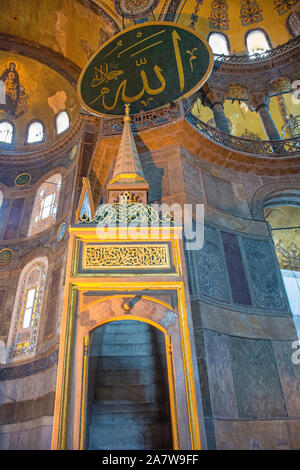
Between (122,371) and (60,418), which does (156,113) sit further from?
(60,418)

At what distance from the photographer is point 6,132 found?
15.1 m

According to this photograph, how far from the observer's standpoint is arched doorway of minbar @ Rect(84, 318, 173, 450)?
3.17 meters

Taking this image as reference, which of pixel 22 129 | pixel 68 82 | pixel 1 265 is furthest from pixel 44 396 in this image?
pixel 68 82

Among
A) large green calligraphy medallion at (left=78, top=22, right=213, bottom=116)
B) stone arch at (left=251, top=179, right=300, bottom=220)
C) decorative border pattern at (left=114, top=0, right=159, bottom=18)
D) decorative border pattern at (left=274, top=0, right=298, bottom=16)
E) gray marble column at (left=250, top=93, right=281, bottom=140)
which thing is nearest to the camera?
stone arch at (left=251, top=179, right=300, bottom=220)

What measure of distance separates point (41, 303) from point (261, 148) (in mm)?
8166

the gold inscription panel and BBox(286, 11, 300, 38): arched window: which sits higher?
BBox(286, 11, 300, 38): arched window

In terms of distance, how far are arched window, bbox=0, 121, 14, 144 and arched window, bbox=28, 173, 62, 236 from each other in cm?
326

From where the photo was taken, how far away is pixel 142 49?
1001 cm

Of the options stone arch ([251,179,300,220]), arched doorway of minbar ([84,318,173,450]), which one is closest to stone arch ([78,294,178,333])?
arched doorway of minbar ([84,318,173,450])

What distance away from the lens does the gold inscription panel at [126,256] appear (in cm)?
269

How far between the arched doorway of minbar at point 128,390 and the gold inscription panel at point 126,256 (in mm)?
642

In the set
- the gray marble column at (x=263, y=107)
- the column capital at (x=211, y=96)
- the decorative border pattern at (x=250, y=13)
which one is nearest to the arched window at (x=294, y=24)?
the decorative border pattern at (x=250, y=13)

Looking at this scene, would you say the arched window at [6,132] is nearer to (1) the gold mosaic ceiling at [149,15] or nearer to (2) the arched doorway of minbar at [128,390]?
(1) the gold mosaic ceiling at [149,15]

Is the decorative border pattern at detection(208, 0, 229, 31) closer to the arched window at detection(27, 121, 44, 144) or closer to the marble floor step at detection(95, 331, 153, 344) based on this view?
the arched window at detection(27, 121, 44, 144)
